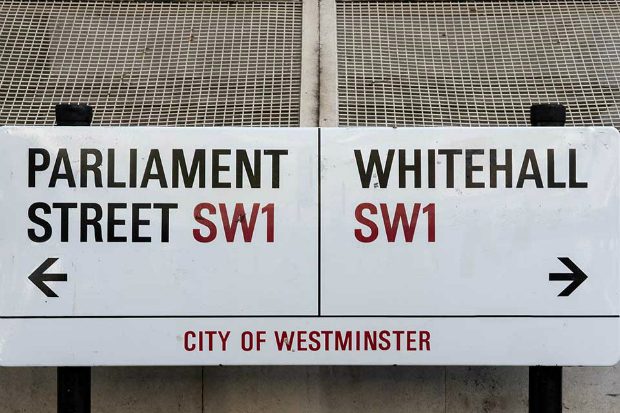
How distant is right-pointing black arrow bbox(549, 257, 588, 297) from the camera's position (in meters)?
2.80

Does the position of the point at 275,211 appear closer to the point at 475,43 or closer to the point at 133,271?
the point at 133,271

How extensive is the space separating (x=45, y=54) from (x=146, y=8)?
712 mm

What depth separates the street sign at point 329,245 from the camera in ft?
9.19

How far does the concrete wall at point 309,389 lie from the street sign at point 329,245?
0.77m

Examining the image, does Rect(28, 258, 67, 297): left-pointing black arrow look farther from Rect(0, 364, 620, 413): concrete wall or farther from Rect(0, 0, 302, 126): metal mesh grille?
Rect(0, 0, 302, 126): metal mesh grille

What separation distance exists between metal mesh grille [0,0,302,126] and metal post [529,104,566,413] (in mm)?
1365

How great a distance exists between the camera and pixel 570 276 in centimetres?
280

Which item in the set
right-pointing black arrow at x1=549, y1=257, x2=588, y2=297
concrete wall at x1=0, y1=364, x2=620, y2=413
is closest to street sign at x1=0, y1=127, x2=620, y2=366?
right-pointing black arrow at x1=549, y1=257, x2=588, y2=297

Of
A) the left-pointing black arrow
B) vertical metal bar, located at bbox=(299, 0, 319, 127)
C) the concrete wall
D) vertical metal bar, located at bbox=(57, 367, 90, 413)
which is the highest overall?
vertical metal bar, located at bbox=(299, 0, 319, 127)

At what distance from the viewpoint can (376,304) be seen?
9.25 ft

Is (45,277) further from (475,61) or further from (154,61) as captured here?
(475,61)

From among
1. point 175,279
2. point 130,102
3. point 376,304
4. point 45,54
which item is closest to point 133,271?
point 175,279

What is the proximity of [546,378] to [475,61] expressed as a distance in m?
2.06

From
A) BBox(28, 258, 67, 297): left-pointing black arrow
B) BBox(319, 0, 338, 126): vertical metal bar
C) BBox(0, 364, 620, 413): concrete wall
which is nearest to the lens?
BBox(28, 258, 67, 297): left-pointing black arrow
